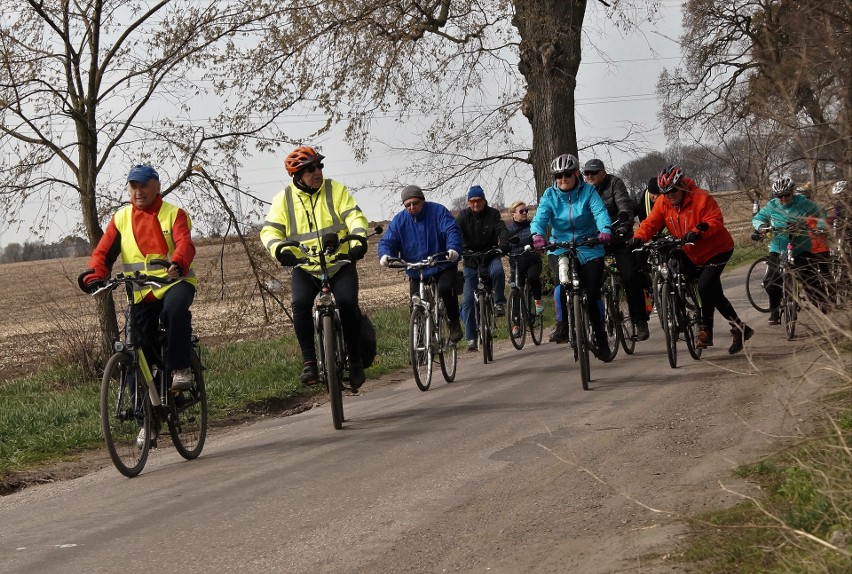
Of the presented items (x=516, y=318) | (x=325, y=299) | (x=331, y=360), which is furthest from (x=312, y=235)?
(x=516, y=318)

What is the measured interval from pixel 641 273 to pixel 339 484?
257 inches

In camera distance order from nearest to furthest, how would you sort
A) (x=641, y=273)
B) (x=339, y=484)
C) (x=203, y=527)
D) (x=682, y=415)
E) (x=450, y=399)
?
(x=203, y=527)
(x=339, y=484)
(x=682, y=415)
(x=450, y=399)
(x=641, y=273)

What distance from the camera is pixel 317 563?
581 centimetres

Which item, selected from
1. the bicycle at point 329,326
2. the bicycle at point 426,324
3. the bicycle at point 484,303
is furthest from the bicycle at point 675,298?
the bicycle at point 329,326

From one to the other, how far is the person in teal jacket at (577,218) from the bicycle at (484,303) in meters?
2.58

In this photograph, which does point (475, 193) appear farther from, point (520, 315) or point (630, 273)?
point (630, 273)

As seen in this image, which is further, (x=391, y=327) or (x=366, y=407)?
(x=391, y=327)

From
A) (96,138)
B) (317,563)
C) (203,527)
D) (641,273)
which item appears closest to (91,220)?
(96,138)

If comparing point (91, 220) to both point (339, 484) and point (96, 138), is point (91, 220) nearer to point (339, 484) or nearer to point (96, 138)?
point (96, 138)

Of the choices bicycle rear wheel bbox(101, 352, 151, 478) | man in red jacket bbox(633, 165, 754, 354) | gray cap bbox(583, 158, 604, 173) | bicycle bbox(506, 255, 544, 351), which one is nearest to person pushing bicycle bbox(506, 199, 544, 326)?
bicycle bbox(506, 255, 544, 351)

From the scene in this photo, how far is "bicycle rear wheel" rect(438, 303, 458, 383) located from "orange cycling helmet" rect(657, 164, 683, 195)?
2.60 meters

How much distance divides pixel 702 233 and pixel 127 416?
5.80 m

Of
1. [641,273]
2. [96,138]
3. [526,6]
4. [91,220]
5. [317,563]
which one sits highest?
→ [526,6]

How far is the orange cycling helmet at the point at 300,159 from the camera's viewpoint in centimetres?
1008
